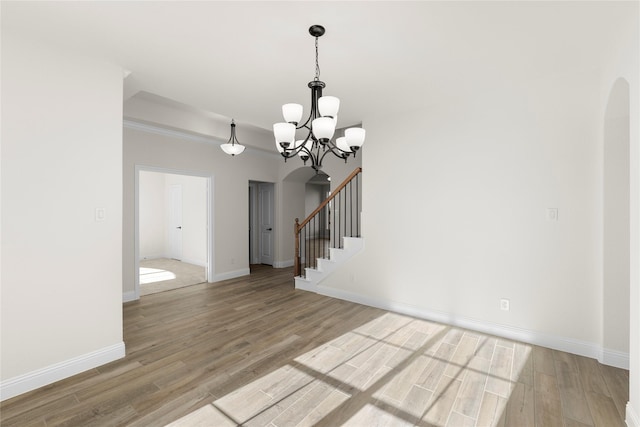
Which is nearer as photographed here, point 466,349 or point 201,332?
point 466,349

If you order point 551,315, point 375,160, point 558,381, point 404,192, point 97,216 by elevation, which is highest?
point 375,160

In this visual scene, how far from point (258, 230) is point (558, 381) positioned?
6636mm

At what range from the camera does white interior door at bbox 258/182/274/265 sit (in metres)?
7.55

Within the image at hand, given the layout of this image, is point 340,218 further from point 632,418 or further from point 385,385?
point 632,418

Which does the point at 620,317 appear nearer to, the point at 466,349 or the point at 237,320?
the point at 466,349

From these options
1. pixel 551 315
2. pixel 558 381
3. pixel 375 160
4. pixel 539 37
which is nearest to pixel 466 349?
pixel 558 381

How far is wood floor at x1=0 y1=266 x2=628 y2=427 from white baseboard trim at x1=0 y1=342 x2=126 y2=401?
73 mm

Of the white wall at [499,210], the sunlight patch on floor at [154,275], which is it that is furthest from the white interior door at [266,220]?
the white wall at [499,210]

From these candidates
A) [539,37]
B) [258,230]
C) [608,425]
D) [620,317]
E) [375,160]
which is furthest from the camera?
[258,230]

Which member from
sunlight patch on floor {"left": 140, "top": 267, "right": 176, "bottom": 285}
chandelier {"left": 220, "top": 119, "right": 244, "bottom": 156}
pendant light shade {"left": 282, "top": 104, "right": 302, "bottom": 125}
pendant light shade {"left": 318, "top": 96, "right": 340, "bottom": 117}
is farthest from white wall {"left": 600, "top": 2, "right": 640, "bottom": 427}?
sunlight patch on floor {"left": 140, "top": 267, "right": 176, "bottom": 285}

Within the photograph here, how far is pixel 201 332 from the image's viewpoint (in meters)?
3.46

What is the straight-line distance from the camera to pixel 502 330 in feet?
11.1

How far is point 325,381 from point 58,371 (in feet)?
7.52

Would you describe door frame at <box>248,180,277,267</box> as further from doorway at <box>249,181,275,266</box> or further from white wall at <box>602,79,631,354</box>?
white wall at <box>602,79,631,354</box>
